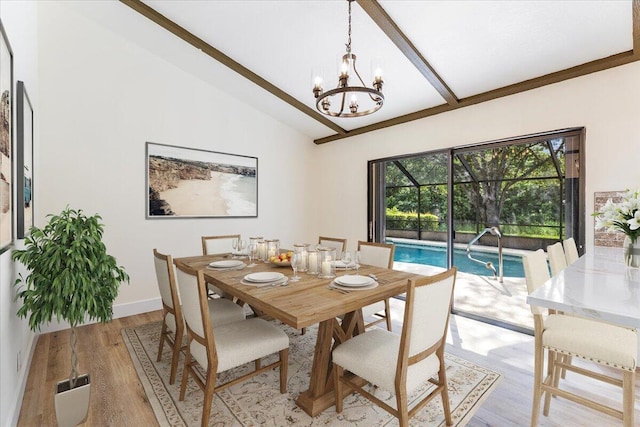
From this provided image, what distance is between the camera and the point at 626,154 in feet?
8.23

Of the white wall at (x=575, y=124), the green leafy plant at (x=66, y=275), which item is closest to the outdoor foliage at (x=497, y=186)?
the white wall at (x=575, y=124)

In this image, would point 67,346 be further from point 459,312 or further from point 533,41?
point 533,41

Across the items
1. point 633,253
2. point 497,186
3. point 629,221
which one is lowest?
point 633,253

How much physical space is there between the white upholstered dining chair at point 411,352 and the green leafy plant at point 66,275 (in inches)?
58.2

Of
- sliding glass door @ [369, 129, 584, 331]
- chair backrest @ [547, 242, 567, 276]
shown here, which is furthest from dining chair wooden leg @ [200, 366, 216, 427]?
sliding glass door @ [369, 129, 584, 331]

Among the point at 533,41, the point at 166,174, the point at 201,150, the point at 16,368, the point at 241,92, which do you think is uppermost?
the point at 241,92

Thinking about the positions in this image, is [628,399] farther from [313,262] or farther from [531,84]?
[531,84]

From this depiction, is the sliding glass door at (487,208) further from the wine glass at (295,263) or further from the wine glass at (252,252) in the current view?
the wine glass at (295,263)

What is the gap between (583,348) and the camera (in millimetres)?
1546

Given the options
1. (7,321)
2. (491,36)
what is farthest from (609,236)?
(7,321)

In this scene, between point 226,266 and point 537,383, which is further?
point 226,266

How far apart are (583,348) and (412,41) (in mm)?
2557

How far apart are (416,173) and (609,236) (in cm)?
212

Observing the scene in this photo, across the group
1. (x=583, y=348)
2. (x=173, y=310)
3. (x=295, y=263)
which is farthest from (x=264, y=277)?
(x=583, y=348)
